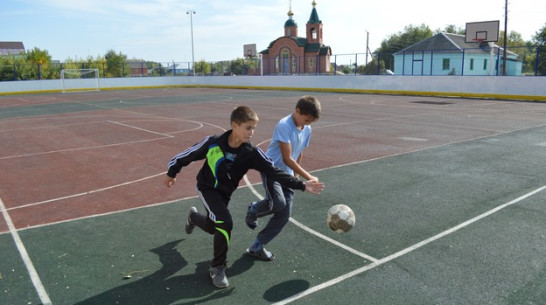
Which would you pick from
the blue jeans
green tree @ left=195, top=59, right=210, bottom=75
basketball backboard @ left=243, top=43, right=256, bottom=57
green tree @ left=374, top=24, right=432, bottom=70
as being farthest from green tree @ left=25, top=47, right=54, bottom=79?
green tree @ left=374, top=24, right=432, bottom=70

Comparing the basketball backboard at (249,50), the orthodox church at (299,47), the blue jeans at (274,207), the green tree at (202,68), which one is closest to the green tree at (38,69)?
the green tree at (202,68)

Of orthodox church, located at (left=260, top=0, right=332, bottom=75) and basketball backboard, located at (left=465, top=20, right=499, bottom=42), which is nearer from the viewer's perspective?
basketball backboard, located at (left=465, top=20, right=499, bottom=42)

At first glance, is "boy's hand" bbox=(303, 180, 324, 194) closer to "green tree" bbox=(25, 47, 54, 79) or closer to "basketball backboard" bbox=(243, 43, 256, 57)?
"green tree" bbox=(25, 47, 54, 79)

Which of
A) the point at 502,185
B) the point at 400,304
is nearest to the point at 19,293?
the point at 400,304

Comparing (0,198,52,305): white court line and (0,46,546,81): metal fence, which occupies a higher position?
(0,46,546,81): metal fence

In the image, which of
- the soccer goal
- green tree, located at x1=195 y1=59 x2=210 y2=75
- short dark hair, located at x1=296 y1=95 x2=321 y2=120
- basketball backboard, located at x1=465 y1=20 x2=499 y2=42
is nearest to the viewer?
short dark hair, located at x1=296 y1=95 x2=321 y2=120

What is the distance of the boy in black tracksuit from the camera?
4.12m

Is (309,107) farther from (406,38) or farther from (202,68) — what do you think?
(406,38)

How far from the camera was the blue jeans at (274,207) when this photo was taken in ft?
15.2

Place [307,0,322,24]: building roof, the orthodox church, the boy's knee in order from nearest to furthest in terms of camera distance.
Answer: the boy's knee < the orthodox church < [307,0,322,24]: building roof

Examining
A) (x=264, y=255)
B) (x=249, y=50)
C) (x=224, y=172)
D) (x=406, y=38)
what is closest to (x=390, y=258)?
(x=264, y=255)

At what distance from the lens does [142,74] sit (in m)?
51.9

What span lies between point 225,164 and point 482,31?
35.1m

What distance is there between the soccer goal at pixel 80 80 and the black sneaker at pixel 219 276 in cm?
4305
